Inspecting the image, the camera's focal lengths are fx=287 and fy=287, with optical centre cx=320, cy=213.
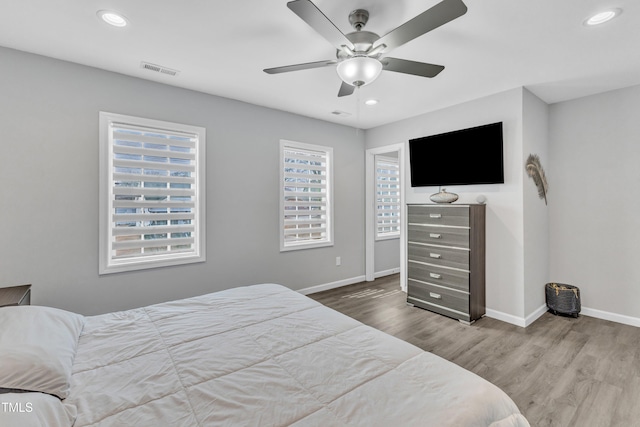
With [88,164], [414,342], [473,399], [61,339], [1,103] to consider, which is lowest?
[414,342]

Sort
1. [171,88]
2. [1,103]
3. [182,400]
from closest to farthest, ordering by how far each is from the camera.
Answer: [182,400], [1,103], [171,88]

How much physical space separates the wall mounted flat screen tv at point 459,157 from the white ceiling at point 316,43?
1.70 feet

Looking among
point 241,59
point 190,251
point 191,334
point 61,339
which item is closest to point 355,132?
point 241,59

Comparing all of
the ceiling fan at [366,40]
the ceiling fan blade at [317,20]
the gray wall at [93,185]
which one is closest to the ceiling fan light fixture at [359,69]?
the ceiling fan at [366,40]

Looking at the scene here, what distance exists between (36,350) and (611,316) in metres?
5.08

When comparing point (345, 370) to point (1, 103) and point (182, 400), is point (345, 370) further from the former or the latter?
point (1, 103)

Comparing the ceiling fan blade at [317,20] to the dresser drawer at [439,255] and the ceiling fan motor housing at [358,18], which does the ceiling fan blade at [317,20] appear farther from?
the dresser drawer at [439,255]

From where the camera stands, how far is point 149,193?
2.99 metres

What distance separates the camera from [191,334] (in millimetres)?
1626

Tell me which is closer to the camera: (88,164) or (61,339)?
(61,339)

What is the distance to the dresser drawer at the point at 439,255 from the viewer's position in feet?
11.0

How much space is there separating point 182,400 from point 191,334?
565 millimetres

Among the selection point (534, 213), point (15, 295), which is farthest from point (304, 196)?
point (15, 295)

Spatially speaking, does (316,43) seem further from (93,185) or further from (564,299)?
(564,299)
